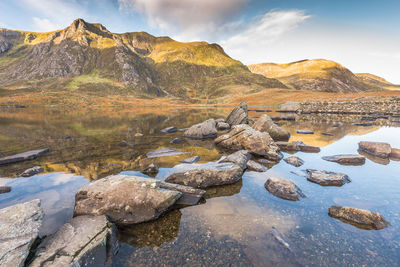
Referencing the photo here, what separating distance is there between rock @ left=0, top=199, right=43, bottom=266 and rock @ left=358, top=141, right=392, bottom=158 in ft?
63.8

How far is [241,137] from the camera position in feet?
50.0

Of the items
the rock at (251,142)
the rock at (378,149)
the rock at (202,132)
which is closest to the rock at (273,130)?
the rock at (202,132)

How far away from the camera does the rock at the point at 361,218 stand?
5.75m

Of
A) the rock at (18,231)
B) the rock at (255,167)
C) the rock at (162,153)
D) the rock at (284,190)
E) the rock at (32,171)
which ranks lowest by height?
the rock at (162,153)

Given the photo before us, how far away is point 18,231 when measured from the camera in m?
4.57

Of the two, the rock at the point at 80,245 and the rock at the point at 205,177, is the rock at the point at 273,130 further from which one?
the rock at the point at 80,245

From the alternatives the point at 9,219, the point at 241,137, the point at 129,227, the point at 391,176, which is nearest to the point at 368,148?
the point at 391,176

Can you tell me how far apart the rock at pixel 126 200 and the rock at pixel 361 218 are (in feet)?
19.3

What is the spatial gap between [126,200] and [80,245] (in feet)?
6.46

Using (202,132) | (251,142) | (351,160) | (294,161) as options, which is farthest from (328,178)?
(202,132)

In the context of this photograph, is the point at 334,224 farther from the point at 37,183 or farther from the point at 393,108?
the point at 393,108

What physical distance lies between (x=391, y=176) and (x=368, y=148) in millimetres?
5482

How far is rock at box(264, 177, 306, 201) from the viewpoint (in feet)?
24.6

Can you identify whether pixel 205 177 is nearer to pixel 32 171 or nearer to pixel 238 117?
pixel 32 171
